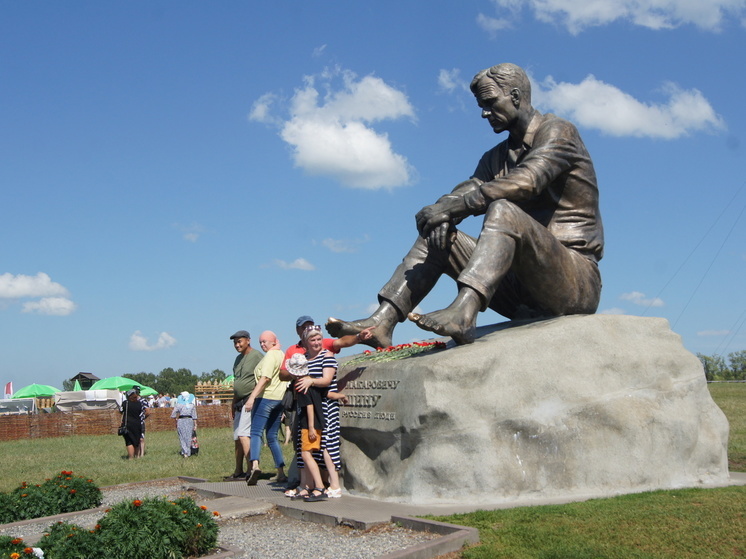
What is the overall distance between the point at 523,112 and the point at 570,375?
2.71 meters

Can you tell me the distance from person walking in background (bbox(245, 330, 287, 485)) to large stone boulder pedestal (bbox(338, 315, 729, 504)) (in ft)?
4.79

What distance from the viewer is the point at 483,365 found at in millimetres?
5891

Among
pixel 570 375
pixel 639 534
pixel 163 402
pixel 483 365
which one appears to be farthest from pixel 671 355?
pixel 163 402

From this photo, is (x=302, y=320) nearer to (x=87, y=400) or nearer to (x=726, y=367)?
(x=87, y=400)

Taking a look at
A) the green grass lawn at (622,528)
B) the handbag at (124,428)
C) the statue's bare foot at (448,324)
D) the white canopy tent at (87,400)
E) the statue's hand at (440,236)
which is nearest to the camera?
the green grass lawn at (622,528)

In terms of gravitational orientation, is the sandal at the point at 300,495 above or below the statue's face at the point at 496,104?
below

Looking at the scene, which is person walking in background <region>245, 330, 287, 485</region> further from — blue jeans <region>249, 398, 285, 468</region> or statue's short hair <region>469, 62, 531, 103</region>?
statue's short hair <region>469, 62, 531, 103</region>

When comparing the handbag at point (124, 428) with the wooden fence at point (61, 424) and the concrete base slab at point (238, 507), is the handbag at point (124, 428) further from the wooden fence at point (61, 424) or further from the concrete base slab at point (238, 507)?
the wooden fence at point (61, 424)

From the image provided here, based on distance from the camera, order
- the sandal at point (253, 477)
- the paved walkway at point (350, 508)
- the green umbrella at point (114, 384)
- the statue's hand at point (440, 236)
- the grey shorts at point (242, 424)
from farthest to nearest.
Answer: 1. the green umbrella at point (114, 384)
2. the grey shorts at point (242, 424)
3. the sandal at point (253, 477)
4. the statue's hand at point (440, 236)
5. the paved walkway at point (350, 508)

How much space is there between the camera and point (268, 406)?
8.01 m

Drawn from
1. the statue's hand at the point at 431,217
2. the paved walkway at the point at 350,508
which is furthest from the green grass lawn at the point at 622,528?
the statue's hand at the point at 431,217

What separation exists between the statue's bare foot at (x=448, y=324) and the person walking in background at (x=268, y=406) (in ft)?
8.24

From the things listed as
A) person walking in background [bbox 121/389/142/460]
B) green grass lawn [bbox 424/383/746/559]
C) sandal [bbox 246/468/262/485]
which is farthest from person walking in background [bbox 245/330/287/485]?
person walking in background [bbox 121/389/142/460]

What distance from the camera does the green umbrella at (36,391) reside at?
137 feet
